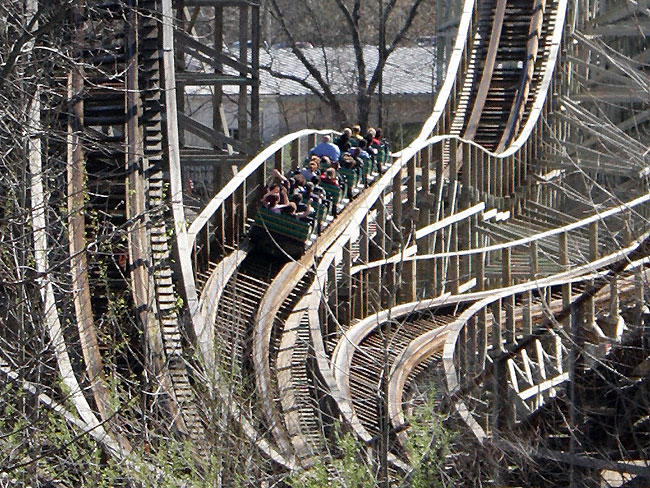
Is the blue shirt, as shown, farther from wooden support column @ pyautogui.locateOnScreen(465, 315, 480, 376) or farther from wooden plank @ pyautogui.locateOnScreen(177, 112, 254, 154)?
wooden support column @ pyautogui.locateOnScreen(465, 315, 480, 376)

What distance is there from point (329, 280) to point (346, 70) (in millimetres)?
23811

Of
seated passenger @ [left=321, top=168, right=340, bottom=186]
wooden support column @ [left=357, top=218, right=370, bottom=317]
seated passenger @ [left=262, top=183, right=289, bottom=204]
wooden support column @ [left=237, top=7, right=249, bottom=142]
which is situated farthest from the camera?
wooden support column @ [left=237, top=7, right=249, bottom=142]

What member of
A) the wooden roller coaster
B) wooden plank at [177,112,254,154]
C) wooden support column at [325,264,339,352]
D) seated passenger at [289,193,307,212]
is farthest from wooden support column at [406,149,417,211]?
wooden plank at [177,112,254,154]

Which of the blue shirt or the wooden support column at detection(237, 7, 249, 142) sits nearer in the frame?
the blue shirt

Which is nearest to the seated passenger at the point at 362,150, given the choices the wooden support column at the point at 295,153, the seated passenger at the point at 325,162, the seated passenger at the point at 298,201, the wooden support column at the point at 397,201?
the seated passenger at the point at 325,162

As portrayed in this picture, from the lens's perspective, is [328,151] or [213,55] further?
[213,55]

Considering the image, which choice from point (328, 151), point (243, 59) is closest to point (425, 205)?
point (328, 151)

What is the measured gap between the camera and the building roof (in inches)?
1422

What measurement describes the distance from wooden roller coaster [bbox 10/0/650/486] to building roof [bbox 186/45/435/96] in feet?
51.9

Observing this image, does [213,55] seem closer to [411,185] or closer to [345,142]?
[345,142]

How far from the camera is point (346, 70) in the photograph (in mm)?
36969

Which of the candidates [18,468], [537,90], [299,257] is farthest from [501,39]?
[18,468]

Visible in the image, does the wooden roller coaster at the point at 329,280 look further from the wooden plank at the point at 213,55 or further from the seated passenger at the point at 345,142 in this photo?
the seated passenger at the point at 345,142

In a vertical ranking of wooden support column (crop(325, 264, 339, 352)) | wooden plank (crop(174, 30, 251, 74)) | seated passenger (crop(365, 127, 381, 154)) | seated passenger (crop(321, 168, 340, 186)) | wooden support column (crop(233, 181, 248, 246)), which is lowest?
wooden support column (crop(325, 264, 339, 352))
